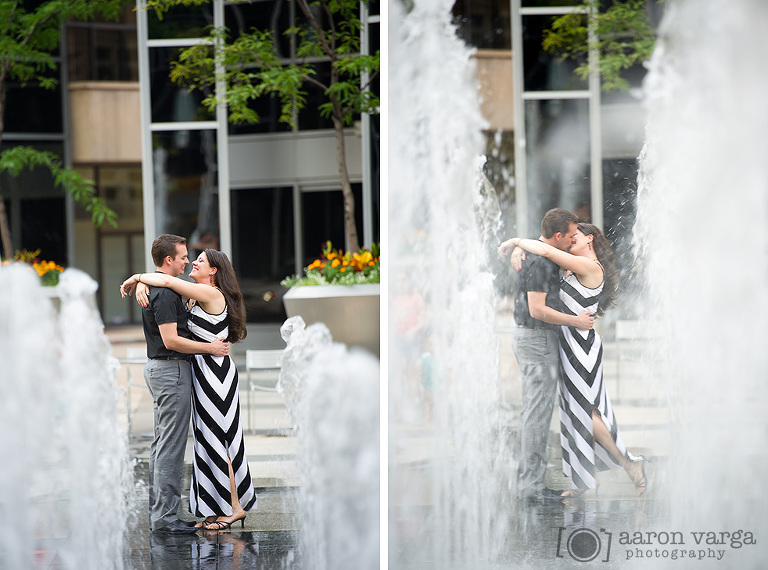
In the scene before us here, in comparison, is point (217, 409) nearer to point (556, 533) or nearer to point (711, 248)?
point (556, 533)

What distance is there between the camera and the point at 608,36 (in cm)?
378

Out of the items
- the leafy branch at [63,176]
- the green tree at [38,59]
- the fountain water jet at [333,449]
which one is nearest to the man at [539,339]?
the fountain water jet at [333,449]

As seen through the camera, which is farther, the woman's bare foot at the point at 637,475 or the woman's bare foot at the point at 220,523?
the woman's bare foot at the point at 637,475

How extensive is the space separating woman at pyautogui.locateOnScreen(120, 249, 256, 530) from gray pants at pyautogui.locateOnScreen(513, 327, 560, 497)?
146 cm

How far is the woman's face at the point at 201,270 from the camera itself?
12.3ft

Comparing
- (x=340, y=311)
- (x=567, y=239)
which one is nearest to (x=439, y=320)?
(x=340, y=311)

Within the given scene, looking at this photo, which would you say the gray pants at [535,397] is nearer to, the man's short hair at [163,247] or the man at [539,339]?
the man at [539,339]

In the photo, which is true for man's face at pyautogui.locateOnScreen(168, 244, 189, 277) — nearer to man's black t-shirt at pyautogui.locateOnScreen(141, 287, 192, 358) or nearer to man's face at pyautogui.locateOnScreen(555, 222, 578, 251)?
man's black t-shirt at pyautogui.locateOnScreen(141, 287, 192, 358)

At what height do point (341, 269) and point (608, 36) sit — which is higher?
point (608, 36)

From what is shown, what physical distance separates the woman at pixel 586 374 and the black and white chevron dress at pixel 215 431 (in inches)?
65.0

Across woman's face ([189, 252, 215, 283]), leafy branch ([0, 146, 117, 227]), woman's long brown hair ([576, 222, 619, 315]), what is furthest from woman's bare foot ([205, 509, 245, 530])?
woman's long brown hair ([576, 222, 619, 315])

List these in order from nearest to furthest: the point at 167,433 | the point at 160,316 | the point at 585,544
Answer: the point at 160,316 < the point at 167,433 < the point at 585,544

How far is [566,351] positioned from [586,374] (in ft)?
0.52

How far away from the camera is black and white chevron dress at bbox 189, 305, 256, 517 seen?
3770 millimetres
